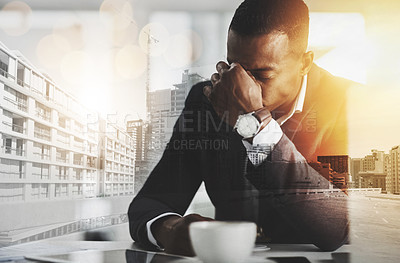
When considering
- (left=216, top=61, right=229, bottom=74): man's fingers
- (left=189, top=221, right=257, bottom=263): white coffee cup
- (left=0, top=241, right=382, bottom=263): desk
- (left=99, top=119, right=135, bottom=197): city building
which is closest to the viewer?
(left=189, top=221, right=257, bottom=263): white coffee cup

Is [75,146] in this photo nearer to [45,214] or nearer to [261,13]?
[45,214]

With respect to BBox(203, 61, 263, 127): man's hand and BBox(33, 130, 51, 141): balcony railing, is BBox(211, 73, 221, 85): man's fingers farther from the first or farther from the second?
BBox(33, 130, 51, 141): balcony railing

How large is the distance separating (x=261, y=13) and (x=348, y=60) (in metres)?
0.35

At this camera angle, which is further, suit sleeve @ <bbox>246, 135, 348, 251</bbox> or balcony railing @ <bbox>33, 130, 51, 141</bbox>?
balcony railing @ <bbox>33, 130, 51, 141</bbox>

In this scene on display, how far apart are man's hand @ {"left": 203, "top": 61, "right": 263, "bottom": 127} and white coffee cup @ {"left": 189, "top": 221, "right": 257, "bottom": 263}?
72 cm

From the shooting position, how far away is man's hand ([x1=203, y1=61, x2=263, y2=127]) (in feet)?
4.94

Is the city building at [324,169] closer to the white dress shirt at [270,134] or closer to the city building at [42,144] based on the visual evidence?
the white dress shirt at [270,134]

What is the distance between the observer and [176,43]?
170 cm

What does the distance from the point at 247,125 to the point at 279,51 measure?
28cm

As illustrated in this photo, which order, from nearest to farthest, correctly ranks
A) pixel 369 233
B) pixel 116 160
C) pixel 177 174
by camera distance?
pixel 369 233 → pixel 177 174 → pixel 116 160

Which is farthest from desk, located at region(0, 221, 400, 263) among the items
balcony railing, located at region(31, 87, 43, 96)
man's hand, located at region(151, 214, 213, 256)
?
balcony railing, located at region(31, 87, 43, 96)

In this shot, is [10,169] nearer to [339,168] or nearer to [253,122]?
[253,122]

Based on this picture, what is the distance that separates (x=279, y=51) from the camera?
150 cm

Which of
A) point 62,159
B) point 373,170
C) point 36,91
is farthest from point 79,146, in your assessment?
point 373,170
